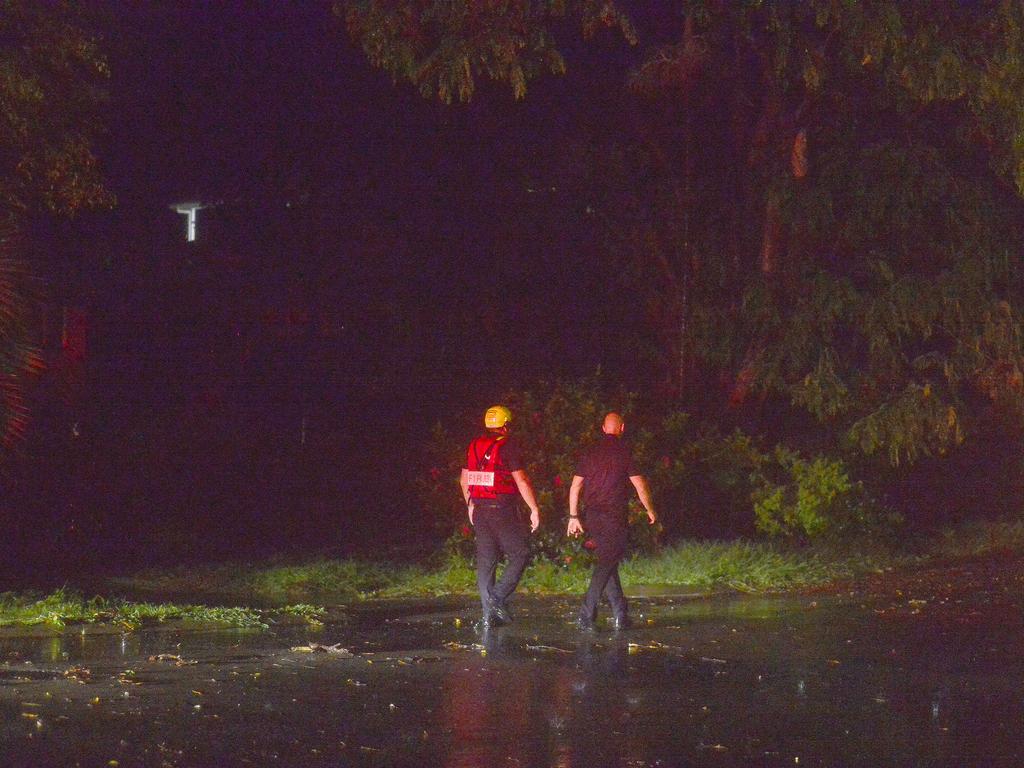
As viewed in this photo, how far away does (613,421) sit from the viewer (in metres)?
12.5

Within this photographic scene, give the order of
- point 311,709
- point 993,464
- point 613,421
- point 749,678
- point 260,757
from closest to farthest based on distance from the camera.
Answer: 1. point 260,757
2. point 311,709
3. point 749,678
4. point 613,421
5. point 993,464

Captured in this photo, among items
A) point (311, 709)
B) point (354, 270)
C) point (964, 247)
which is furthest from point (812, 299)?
point (311, 709)

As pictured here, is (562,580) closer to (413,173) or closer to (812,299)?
(812,299)

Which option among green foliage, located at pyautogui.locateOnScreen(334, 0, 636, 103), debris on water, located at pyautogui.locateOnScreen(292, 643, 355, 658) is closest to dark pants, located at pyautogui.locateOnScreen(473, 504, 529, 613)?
debris on water, located at pyautogui.locateOnScreen(292, 643, 355, 658)

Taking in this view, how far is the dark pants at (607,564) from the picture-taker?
474 inches

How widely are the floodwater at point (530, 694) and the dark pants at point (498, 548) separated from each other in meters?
0.33

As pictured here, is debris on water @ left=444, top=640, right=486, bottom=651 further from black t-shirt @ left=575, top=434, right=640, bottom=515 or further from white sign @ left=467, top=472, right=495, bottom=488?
black t-shirt @ left=575, top=434, right=640, bottom=515

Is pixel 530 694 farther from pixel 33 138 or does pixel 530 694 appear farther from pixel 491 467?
pixel 33 138

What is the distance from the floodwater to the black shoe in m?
0.13

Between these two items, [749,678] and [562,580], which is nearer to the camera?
[749,678]

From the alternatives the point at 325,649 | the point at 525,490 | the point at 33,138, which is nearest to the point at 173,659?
the point at 325,649

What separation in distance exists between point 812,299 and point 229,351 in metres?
7.56

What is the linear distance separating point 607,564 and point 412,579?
3735mm

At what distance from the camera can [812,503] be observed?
18.3 meters
